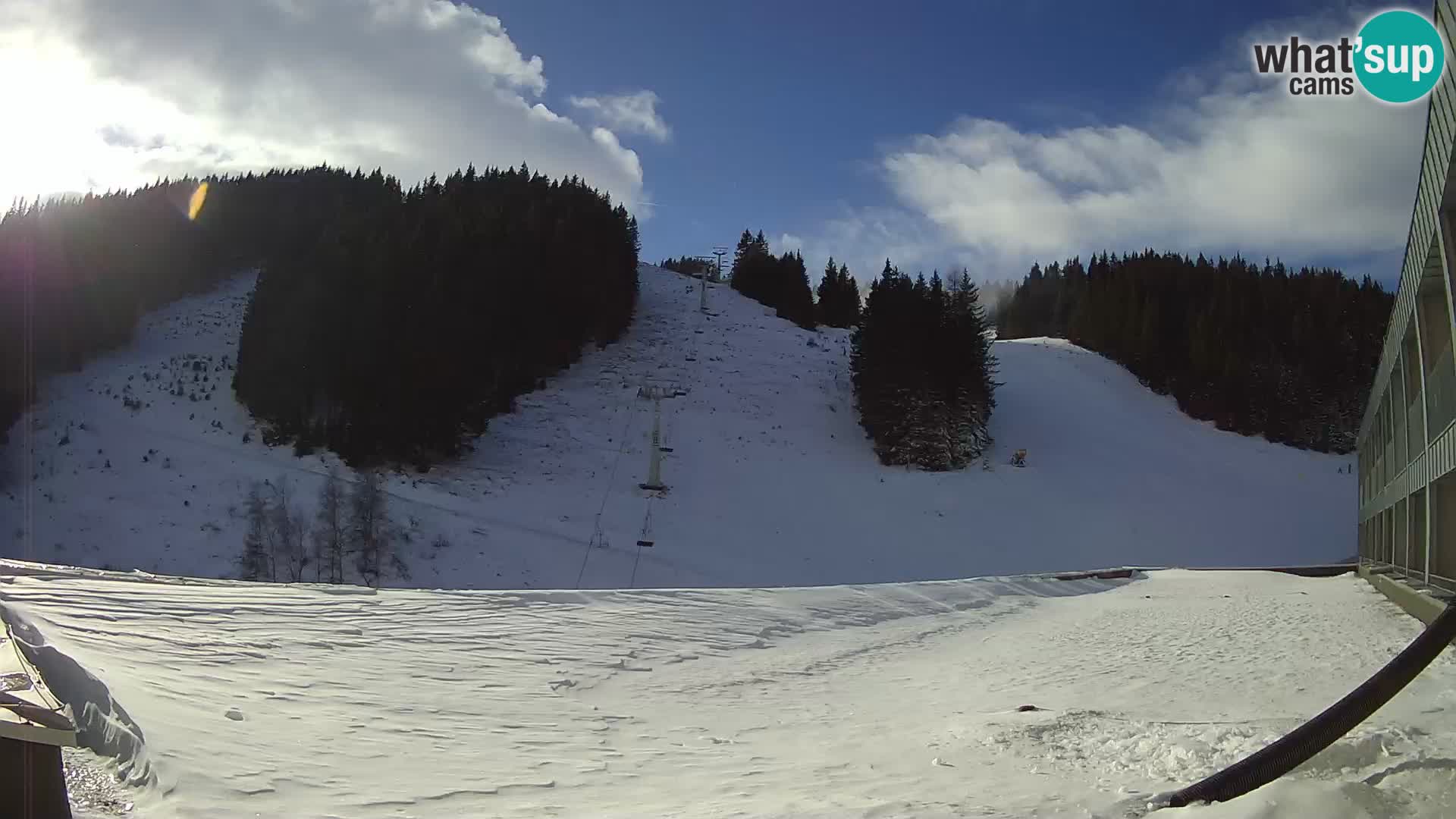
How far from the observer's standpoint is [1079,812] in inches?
179

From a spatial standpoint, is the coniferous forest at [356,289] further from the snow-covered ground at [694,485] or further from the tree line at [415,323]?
the snow-covered ground at [694,485]

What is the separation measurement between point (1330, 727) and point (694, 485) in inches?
1244

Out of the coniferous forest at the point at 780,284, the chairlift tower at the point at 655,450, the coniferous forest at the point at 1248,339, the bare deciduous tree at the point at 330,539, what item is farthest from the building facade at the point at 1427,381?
the coniferous forest at the point at 780,284

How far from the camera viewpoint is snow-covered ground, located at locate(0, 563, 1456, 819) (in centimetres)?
480

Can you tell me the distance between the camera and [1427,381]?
1138 cm

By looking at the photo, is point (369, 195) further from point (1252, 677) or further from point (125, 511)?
point (1252, 677)

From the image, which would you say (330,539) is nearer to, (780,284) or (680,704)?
(680,704)

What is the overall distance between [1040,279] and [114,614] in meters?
98.0

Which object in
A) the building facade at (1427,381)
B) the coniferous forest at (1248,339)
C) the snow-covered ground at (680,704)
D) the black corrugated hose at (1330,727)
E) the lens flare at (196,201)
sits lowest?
the snow-covered ground at (680,704)

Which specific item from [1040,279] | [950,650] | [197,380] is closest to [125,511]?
[197,380]

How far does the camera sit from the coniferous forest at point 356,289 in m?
32.8

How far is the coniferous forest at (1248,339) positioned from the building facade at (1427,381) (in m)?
34.4

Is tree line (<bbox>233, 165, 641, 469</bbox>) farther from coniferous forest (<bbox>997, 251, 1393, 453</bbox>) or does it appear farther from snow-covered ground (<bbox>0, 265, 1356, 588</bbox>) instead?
coniferous forest (<bbox>997, 251, 1393, 453</bbox>)

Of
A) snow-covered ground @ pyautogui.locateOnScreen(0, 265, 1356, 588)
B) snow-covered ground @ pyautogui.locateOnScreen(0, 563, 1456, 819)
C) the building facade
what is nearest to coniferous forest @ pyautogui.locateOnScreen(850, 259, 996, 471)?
snow-covered ground @ pyautogui.locateOnScreen(0, 265, 1356, 588)
